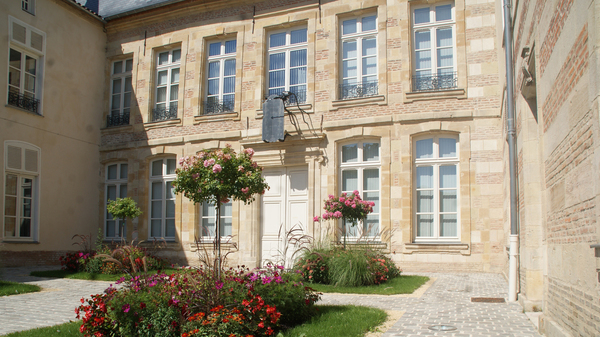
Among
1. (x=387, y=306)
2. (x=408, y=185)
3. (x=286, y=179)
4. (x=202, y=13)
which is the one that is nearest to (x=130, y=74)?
(x=202, y=13)

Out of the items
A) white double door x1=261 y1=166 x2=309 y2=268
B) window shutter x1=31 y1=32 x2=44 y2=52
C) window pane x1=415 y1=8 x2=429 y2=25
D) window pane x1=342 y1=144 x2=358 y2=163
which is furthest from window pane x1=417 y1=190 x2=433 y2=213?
window shutter x1=31 y1=32 x2=44 y2=52

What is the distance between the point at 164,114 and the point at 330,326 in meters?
10.9

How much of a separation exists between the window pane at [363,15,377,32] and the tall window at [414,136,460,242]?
3.09 metres

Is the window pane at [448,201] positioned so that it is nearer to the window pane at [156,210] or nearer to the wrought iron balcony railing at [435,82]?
the wrought iron balcony railing at [435,82]

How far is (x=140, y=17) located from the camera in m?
15.1

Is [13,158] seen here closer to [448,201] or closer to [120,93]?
[120,93]

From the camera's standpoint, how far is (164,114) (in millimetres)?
14648

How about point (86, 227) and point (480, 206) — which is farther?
point (86, 227)

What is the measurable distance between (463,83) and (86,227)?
11.0m

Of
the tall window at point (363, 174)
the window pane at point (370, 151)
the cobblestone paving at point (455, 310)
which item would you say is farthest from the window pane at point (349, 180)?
the cobblestone paving at point (455, 310)

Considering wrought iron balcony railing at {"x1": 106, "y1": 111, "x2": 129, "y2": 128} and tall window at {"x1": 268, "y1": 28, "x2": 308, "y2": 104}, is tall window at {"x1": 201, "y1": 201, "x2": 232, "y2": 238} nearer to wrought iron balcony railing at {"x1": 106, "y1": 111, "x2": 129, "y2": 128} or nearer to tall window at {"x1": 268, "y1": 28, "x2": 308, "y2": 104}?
tall window at {"x1": 268, "y1": 28, "x2": 308, "y2": 104}

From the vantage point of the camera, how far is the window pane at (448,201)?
1115 cm

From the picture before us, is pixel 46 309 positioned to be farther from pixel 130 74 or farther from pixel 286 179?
pixel 130 74

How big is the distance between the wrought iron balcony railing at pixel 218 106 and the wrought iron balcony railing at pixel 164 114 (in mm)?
1024
